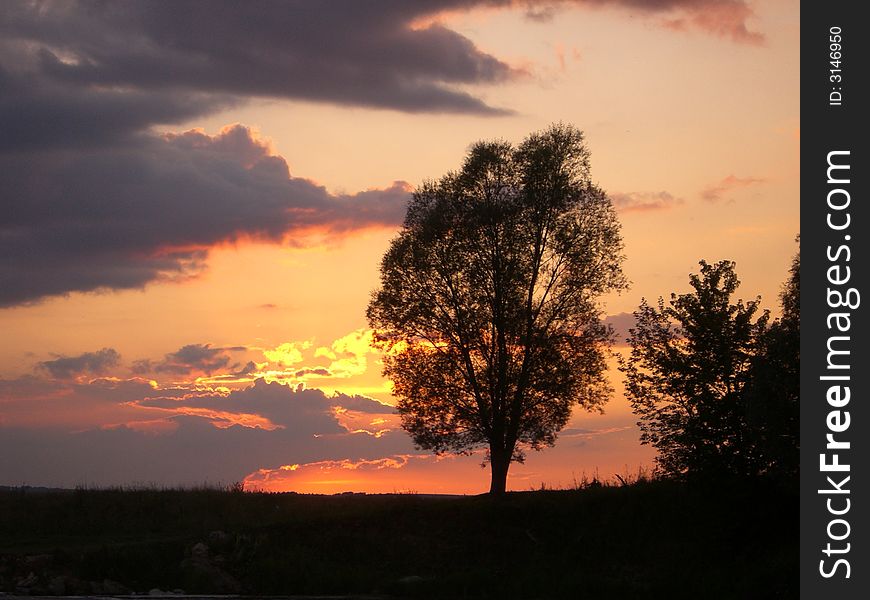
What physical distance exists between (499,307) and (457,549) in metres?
13.4

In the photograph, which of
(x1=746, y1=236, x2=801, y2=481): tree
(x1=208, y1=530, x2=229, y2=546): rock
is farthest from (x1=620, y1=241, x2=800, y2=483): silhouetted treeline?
(x1=208, y1=530, x2=229, y2=546): rock

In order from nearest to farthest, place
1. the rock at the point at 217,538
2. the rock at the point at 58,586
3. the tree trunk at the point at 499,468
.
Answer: the rock at the point at 58,586, the rock at the point at 217,538, the tree trunk at the point at 499,468

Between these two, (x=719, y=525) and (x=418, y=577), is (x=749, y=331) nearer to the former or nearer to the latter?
(x=719, y=525)

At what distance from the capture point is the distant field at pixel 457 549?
128ft

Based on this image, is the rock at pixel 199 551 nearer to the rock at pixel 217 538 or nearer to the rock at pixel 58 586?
the rock at pixel 217 538

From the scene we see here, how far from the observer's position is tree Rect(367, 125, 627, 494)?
173 feet

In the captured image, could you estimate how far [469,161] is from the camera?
5491cm

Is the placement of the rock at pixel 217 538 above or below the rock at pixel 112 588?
above

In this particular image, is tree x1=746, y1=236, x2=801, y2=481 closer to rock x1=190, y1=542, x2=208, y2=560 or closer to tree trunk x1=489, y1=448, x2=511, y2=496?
tree trunk x1=489, y1=448, x2=511, y2=496

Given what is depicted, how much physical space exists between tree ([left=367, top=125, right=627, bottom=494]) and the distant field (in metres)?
4.29

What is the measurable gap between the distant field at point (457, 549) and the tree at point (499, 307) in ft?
14.1

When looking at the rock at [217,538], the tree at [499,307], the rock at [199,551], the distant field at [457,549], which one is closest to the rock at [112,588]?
the distant field at [457,549]

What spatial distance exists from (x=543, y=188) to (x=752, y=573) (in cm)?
2276

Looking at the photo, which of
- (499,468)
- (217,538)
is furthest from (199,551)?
(499,468)
